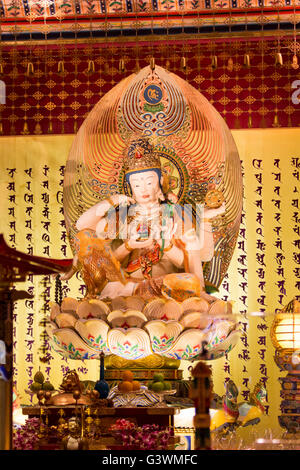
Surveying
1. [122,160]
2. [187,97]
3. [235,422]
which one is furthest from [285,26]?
[235,422]

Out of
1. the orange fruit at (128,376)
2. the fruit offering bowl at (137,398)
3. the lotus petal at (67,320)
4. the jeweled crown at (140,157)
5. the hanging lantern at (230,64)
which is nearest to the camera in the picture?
the fruit offering bowl at (137,398)

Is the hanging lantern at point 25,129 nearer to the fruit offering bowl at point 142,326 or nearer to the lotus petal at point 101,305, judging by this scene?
the fruit offering bowl at point 142,326

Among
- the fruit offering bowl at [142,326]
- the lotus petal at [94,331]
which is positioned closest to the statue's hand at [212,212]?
the fruit offering bowl at [142,326]

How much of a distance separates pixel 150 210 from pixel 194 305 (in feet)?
3.09

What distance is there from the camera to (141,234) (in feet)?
24.4

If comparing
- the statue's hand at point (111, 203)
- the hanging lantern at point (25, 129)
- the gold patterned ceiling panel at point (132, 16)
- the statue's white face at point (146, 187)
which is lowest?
the statue's hand at point (111, 203)

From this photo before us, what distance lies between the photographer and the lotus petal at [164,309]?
689cm

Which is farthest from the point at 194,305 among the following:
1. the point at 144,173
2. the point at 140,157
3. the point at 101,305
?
the point at 140,157

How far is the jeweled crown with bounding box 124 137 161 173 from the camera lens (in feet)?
24.4

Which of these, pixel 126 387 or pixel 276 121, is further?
pixel 276 121

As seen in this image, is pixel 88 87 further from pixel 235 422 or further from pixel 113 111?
pixel 235 422

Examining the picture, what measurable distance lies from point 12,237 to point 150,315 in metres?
2.21

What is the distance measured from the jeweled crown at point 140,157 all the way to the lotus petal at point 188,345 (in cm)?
141

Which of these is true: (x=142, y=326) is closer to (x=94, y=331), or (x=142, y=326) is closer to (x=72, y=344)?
(x=94, y=331)
